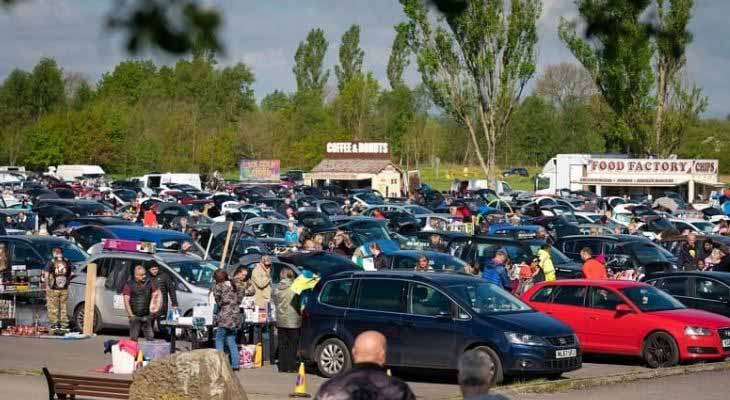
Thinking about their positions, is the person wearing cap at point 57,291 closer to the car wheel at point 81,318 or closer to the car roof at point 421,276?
the car wheel at point 81,318

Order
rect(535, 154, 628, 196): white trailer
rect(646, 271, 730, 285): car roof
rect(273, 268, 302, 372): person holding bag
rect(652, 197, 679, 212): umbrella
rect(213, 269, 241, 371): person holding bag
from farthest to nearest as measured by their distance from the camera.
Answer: rect(535, 154, 628, 196): white trailer
rect(652, 197, 679, 212): umbrella
rect(646, 271, 730, 285): car roof
rect(273, 268, 302, 372): person holding bag
rect(213, 269, 241, 371): person holding bag

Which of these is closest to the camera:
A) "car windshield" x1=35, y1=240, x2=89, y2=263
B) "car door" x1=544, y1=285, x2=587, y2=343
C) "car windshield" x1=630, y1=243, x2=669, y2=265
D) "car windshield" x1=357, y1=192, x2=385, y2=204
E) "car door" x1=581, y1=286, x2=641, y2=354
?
"car door" x1=581, y1=286, x2=641, y2=354

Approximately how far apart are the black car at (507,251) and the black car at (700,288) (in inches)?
211

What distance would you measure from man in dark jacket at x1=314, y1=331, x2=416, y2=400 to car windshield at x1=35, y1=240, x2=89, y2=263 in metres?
19.0

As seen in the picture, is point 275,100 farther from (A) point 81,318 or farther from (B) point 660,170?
(A) point 81,318

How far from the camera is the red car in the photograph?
18875 mm

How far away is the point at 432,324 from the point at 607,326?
398 centimetres

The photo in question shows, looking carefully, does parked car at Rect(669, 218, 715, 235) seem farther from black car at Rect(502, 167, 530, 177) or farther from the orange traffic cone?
black car at Rect(502, 167, 530, 177)

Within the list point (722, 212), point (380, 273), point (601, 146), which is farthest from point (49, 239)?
point (601, 146)

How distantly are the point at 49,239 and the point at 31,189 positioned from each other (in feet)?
125

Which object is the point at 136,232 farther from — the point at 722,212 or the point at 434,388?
the point at 722,212

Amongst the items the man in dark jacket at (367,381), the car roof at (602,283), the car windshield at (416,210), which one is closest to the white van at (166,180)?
the car windshield at (416,210)

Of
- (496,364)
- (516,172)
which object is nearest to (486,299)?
(496,364)

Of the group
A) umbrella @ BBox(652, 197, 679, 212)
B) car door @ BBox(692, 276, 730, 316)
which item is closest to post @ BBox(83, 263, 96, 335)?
car door @ BBox(692, 276, 730, 316)
